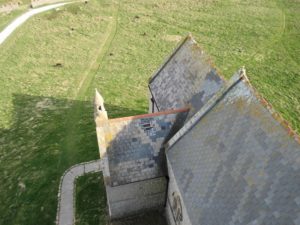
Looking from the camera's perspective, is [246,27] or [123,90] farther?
[246,27]

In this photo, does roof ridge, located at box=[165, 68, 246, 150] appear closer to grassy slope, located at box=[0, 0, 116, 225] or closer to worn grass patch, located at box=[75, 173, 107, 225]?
worn grass patch, located at box=[75, 173, 107, 225]

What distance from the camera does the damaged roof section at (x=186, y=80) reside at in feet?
88.1

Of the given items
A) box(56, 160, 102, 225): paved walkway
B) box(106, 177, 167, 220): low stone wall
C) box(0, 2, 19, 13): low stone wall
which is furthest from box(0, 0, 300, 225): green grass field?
box(0, 2, 19, 13): low stone wall

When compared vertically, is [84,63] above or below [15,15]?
below

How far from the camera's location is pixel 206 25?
213 feet

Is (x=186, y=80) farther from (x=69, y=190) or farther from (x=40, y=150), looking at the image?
(x=40, y=150)

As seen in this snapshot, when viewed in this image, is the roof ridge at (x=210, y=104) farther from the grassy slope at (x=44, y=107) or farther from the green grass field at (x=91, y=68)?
the grassy slope at (x=44, y=107)

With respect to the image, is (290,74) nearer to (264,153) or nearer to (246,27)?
(246,27)

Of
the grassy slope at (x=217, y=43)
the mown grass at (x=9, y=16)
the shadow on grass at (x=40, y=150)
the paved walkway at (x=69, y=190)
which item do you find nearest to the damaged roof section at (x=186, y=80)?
the paved walkway at (x=69, y=190)

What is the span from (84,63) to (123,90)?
38.9 ft

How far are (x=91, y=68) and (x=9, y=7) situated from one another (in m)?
35.4

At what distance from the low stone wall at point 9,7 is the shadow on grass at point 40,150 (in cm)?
3618

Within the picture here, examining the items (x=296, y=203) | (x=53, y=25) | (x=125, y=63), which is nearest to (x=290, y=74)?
(x=125, y=63)

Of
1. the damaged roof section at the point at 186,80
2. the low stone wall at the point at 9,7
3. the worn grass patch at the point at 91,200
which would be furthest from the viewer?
the low stone wall at the point at 9,7
